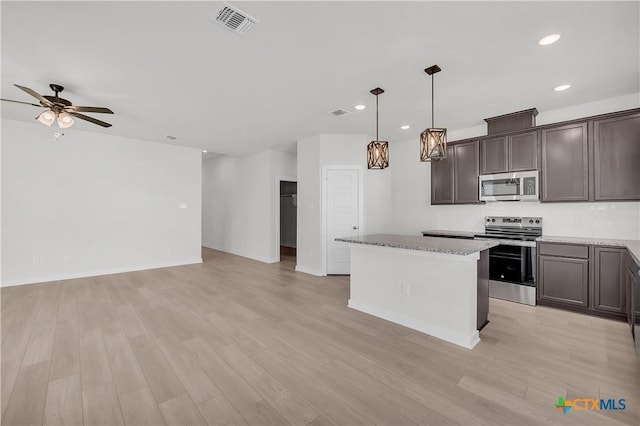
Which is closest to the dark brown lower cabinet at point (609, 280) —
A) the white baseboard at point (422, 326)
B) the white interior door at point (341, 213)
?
the white baseboard at point (422, 326)

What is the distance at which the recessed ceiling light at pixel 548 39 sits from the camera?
7.63 ft

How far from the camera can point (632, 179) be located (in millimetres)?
3309

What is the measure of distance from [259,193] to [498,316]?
215 inches

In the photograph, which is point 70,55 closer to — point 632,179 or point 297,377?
point 297,377

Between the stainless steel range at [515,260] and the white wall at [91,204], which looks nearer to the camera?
the stainless steel range at [515,260]

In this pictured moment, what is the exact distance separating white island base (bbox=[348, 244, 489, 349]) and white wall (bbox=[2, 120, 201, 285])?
4.75m

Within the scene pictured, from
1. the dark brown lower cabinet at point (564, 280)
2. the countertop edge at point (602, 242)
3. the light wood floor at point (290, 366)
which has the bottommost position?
the light wood floor at point (290, 366)

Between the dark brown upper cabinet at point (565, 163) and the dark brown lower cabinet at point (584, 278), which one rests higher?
the dark brown upper cabinet at point (565, 163)

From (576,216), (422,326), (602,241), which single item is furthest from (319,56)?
(576,216)

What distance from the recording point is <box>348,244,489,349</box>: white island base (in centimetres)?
267

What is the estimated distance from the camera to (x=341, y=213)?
541cm

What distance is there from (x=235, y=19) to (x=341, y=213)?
148 inches

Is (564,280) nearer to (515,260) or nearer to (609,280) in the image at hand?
(609,280)

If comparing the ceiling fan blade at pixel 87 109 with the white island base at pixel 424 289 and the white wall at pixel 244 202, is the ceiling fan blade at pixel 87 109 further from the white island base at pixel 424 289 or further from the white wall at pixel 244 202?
the white wall at pixel 244 202
